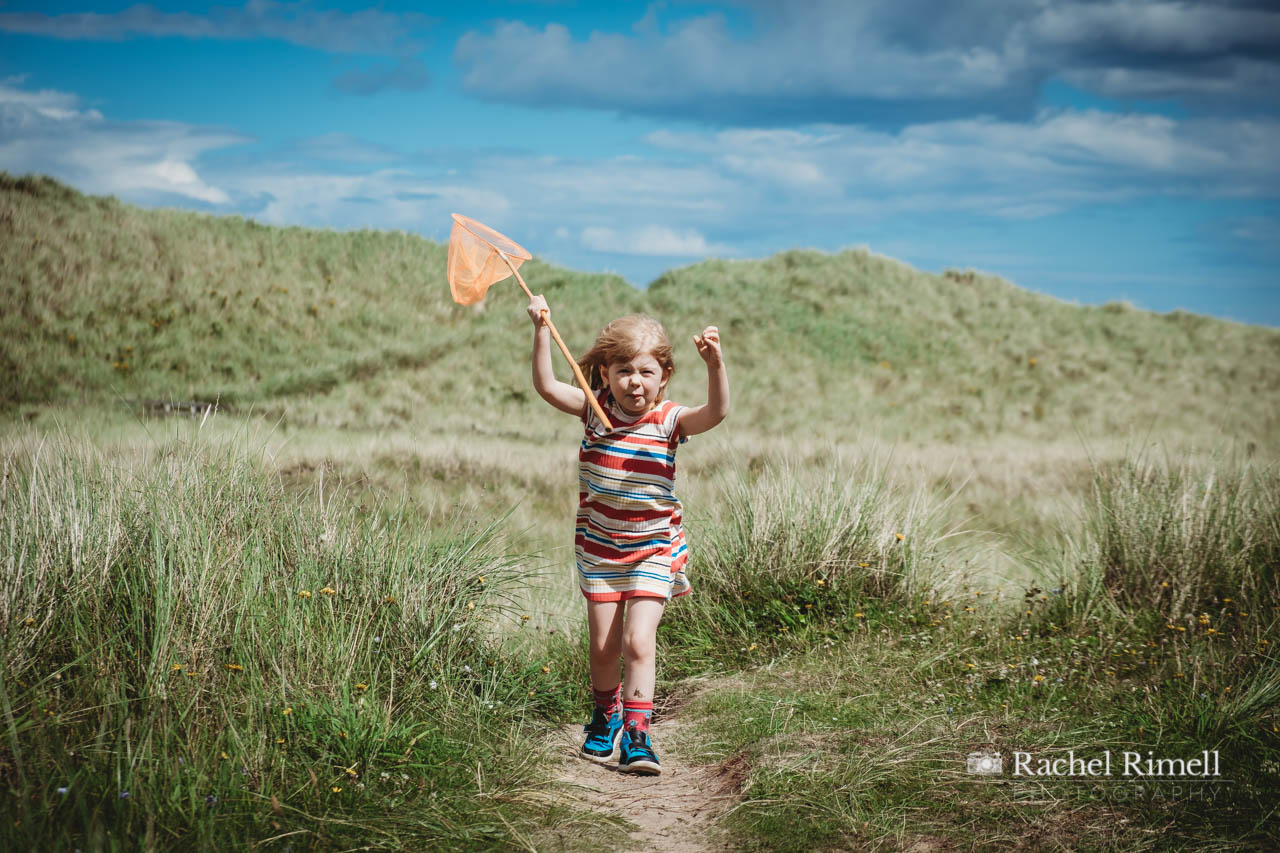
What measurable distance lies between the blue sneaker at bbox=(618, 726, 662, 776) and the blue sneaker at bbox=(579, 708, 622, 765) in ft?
0.37

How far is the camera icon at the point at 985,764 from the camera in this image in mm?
3980

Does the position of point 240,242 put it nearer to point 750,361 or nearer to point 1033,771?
point 750,361

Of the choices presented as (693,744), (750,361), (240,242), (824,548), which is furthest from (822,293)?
(693,744)

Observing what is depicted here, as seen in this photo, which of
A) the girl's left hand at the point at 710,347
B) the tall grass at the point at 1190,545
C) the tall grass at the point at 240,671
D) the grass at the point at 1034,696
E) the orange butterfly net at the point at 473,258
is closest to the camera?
the tall grass at the point at 240,671

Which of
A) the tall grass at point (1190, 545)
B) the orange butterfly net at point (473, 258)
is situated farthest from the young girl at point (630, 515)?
the tall grass at point (1190, 545)

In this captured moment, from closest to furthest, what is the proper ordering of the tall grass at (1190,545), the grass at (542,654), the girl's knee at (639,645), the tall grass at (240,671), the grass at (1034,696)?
the tall grass at (240,671), the grass at (542,654), the grass at (1034,696), the girl's knee at (639,645), the tall grass at (1190,545)

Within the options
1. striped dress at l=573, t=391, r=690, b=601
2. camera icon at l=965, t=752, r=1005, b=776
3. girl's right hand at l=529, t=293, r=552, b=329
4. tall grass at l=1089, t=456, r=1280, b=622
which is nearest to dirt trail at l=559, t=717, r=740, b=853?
striped dress at l=573, t=391, r=690, b=601

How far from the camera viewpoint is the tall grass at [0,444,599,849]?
10.5 feet

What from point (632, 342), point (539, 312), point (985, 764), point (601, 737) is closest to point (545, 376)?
point (539, 312)

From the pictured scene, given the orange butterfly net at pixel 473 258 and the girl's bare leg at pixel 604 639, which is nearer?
the girl's bare leg at pixel 604 639

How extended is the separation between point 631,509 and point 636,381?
2.03 ft

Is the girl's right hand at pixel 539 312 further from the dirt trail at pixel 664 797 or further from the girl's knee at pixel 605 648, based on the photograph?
the dirt trail at pixel 664 797

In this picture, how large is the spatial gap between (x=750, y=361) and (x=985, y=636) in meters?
19.0

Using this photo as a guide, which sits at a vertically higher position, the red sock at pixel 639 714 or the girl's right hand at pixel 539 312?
the girl's right hand at pixel 539 312
